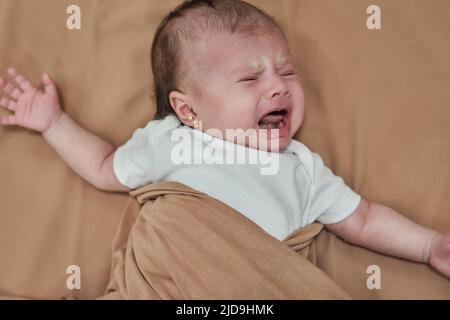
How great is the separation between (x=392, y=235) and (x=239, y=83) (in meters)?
0.48

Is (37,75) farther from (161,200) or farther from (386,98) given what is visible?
(386,98)

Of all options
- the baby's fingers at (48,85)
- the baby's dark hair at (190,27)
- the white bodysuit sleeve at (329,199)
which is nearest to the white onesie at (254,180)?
the white bodysuit sleeve at (329,199)

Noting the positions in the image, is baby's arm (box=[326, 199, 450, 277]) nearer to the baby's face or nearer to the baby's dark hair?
the baby's face

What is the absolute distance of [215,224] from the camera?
1.28 meters

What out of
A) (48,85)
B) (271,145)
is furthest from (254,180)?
(48,85)

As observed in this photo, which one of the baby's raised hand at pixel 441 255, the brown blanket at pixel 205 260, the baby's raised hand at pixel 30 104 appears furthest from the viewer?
the baby's raised hand at pixel 30 104

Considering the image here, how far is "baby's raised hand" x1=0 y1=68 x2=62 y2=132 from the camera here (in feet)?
4.78

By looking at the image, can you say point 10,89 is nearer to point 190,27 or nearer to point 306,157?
point 190,27

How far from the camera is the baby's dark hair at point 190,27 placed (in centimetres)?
140

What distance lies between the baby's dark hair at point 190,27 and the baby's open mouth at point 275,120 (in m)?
0.19

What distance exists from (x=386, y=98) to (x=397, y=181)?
0.21 meters

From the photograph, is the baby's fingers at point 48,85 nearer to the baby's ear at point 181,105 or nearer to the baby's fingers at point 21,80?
the baby's fingers at point 21,80
